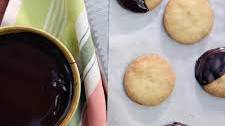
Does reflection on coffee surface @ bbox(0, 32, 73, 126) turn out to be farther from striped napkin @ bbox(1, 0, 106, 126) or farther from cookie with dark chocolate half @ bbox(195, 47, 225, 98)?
cookie with dark chocolate half @ bbox(195, 47, 225, 98)

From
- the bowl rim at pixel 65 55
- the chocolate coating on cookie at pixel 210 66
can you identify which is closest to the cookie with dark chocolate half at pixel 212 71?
the chocolate coating on cookie at pixel 210 66

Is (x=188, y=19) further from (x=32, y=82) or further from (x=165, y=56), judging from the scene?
(x=32, y=82)

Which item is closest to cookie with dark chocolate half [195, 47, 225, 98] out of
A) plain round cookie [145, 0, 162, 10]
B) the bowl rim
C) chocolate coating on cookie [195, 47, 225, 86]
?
chocolate coating on cookie [195, 47, 225, 86]

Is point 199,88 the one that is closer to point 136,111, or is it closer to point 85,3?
point 136,111

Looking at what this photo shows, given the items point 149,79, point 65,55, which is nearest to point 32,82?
point 65,55

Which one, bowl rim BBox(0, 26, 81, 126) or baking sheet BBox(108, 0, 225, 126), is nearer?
bowl rim BBox(0, 26, 81, 126)

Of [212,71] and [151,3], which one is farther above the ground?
[151,3]
